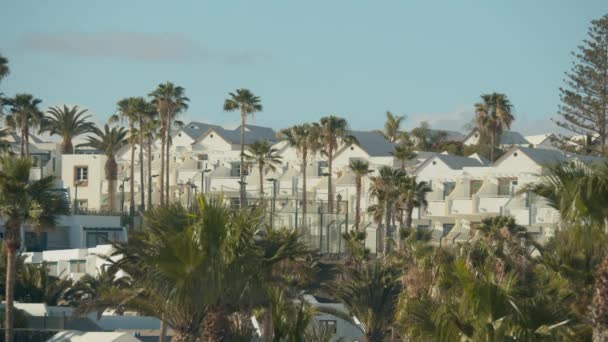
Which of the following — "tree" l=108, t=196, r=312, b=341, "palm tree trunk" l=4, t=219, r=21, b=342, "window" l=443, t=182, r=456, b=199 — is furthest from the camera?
"window" l=443, t=182, r=456, b=199

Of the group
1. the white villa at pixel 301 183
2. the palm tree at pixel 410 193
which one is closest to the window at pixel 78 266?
the white villa at pixel 301 183

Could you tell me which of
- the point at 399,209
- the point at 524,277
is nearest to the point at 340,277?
the point at 524,277

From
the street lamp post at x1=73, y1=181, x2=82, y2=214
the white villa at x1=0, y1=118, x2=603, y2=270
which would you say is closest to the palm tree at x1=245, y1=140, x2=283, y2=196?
the white villa at x1=0, y1=118, x2=603, y2=270

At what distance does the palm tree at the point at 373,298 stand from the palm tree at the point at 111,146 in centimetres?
5439

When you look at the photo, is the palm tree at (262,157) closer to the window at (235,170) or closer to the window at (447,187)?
the window at (235,170)

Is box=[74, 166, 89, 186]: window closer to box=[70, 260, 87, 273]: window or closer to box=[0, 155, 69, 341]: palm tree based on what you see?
box=[70, 260, 87, 273]: window

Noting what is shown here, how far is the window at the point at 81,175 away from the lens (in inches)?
4023

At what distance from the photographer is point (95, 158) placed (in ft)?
335

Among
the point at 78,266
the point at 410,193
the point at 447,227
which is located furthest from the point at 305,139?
the point at 78,266

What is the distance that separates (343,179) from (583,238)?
7726 cm

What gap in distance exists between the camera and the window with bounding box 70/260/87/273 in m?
68.7

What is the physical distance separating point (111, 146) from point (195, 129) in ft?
58.4

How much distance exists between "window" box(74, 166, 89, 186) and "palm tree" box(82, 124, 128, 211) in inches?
79.9

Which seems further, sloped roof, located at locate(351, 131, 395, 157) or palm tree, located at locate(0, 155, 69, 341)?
sloped roof, located at locate(351, 131, 395, 157)
